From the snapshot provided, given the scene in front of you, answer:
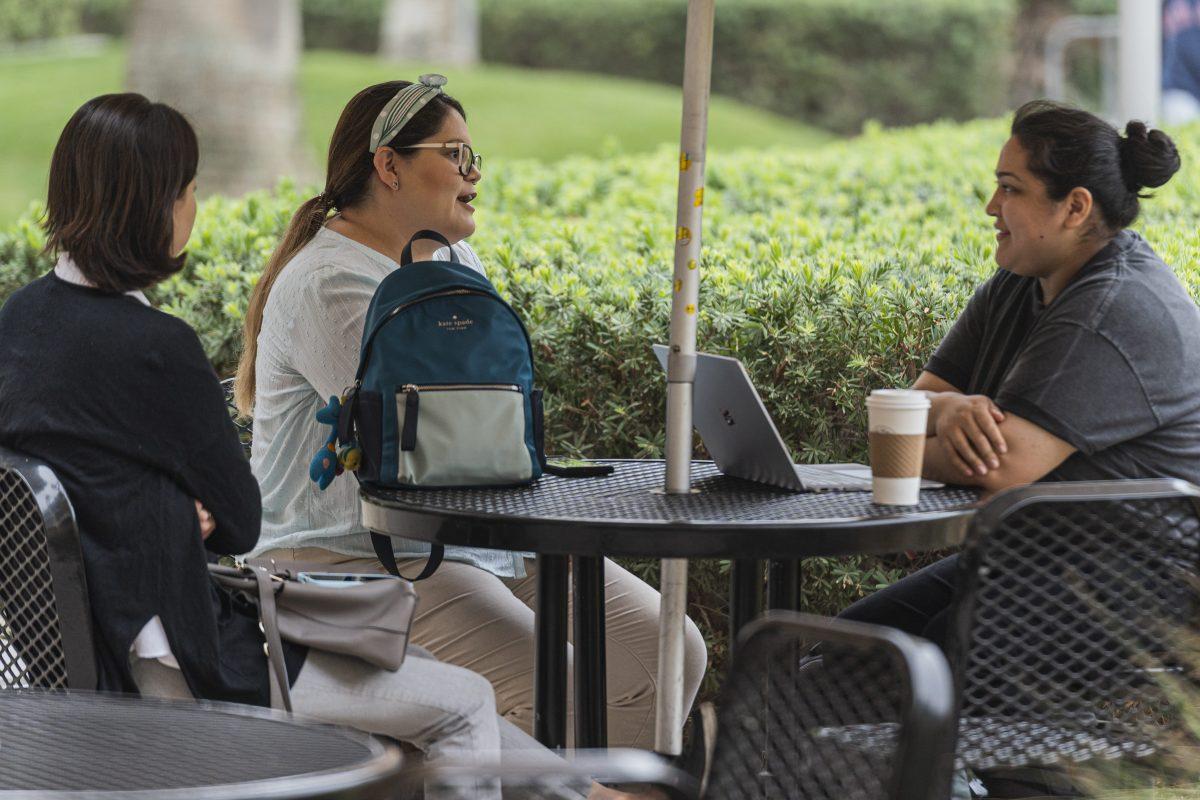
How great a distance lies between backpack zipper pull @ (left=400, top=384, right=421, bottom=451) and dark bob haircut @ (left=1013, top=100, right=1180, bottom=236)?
123cm

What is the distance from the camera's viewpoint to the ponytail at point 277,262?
11.3 ft

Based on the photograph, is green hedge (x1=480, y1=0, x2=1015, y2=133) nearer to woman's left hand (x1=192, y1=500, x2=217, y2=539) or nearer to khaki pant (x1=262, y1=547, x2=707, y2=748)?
khaki pant (x1=262, y1=547, x2=707, y2=748)

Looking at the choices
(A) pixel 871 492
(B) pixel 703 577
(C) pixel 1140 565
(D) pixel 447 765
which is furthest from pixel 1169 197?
(D) pixel 447 765

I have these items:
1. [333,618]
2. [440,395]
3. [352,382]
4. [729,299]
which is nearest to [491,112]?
[729,299]

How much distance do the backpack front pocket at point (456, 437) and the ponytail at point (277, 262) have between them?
730mm

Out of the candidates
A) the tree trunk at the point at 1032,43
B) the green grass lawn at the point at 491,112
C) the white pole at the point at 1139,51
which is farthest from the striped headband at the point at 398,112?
the tree trunk at the point at 1032,43

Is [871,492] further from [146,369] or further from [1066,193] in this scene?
[146,369]

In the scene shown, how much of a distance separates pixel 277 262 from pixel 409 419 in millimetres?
805

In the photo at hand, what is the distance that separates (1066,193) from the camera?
3035 millimetres

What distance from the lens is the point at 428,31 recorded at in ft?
67.1

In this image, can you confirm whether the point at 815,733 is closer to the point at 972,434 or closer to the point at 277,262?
the point at 972,434

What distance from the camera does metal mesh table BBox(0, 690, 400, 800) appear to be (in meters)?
1.69

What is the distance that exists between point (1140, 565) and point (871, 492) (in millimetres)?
681

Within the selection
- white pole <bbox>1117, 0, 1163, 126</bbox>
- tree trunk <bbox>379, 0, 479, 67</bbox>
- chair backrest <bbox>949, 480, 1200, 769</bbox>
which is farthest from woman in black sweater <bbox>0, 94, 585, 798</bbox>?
tree trunk <bbox>379, 0, 479, 67</bbox>
